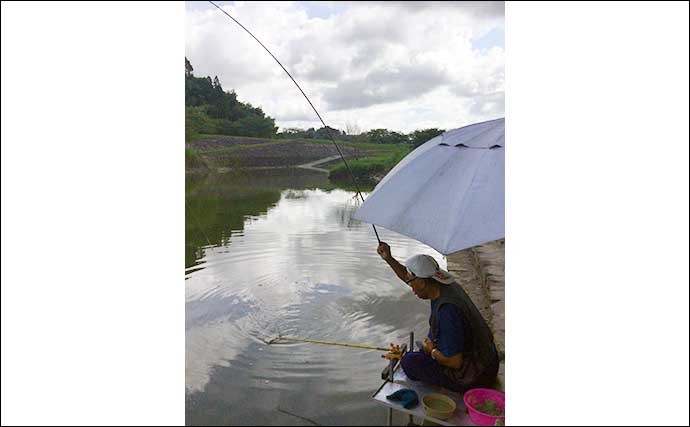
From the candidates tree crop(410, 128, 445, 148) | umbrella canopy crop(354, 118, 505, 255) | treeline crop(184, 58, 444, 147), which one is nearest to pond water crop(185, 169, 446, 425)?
umbrella canopy crop(354, 118, 505, 255)

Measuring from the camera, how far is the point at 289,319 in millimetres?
3213

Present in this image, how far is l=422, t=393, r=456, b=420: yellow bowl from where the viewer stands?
157cm

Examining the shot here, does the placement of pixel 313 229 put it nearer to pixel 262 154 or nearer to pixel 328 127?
pixel 328 127

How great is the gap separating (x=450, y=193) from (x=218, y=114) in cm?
1149

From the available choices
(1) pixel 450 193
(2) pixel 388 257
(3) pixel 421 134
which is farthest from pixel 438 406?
Answer: (3) pixel 421 134

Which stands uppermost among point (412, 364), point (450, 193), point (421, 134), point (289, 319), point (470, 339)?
point (421, 134)

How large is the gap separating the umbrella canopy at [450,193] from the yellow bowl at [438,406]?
0.58 m

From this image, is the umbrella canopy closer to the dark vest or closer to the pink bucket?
the dark vest

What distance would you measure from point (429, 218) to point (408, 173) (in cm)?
30

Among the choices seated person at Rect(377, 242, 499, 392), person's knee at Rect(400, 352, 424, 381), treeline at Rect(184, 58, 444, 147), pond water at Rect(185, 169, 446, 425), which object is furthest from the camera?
treeline at Rect(184, 58, 444, 147)

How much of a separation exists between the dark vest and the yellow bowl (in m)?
0.13

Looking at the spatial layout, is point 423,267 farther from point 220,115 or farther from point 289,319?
point 220,115

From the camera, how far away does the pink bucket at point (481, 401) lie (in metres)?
1.49

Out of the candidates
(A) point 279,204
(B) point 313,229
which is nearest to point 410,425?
(B) point 313,229
